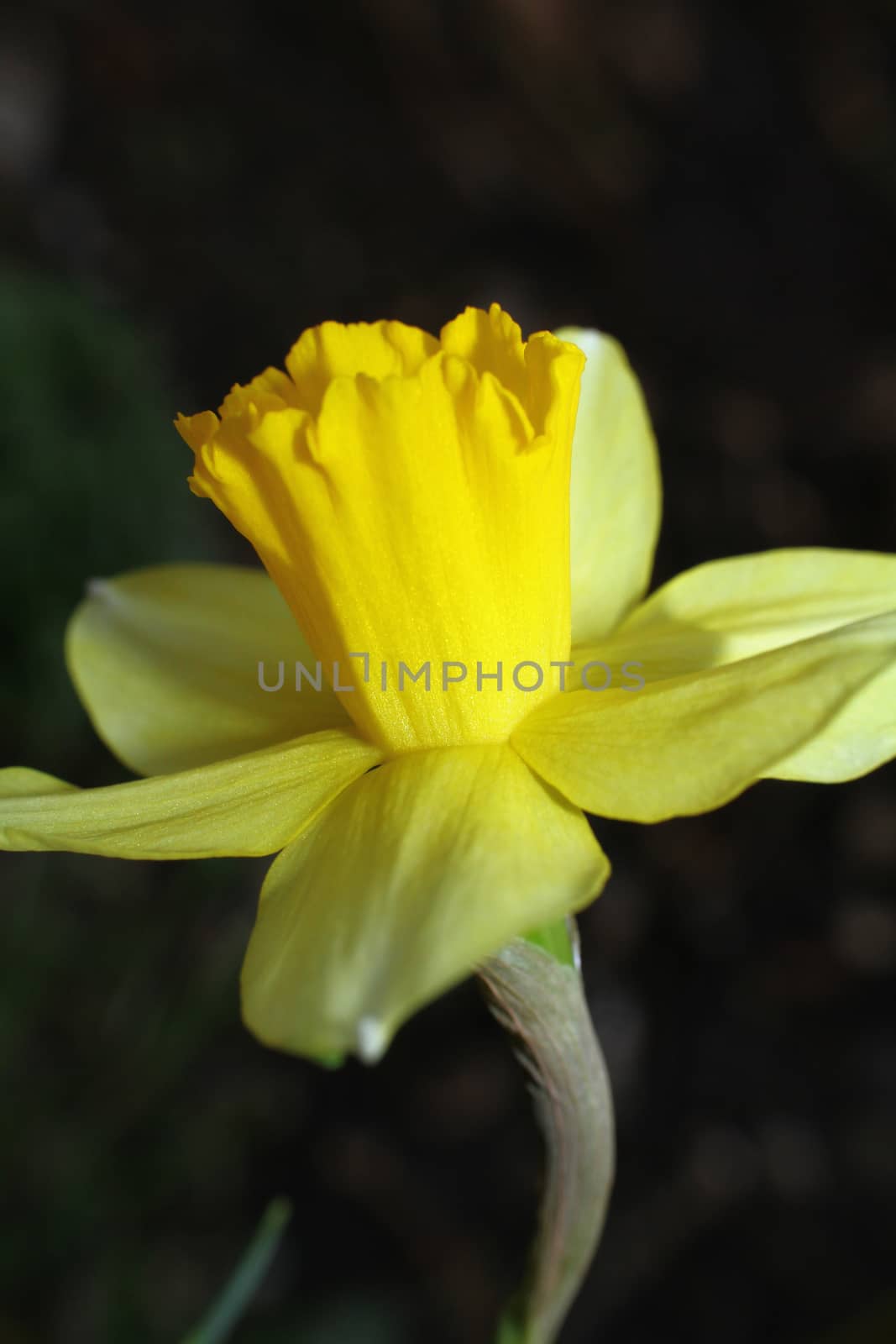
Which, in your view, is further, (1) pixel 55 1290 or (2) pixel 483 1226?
(2) pixel 483 1226

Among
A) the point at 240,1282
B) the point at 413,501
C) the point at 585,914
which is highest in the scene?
the point at 413,501

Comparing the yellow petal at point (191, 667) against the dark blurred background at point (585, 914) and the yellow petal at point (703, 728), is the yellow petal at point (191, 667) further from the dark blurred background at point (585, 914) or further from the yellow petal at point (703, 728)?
the dark blurred background at point (585, 914)

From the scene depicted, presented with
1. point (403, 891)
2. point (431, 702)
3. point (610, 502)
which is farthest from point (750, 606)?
point (403, 891)

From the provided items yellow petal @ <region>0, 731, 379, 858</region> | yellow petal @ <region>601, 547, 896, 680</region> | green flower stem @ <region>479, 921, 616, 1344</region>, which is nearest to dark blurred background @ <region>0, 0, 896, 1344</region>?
green flower stem @ <region>479, 921, 616, 1344</region>

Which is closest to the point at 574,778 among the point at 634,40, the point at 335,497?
the point at 335,497

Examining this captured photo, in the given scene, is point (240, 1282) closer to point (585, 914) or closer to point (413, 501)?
point (413, 501)

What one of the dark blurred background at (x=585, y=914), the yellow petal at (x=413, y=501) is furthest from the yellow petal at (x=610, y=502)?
the dark blurred background at (x=585, y=914)

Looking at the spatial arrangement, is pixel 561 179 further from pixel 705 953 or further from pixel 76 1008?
pixel 76 1008
